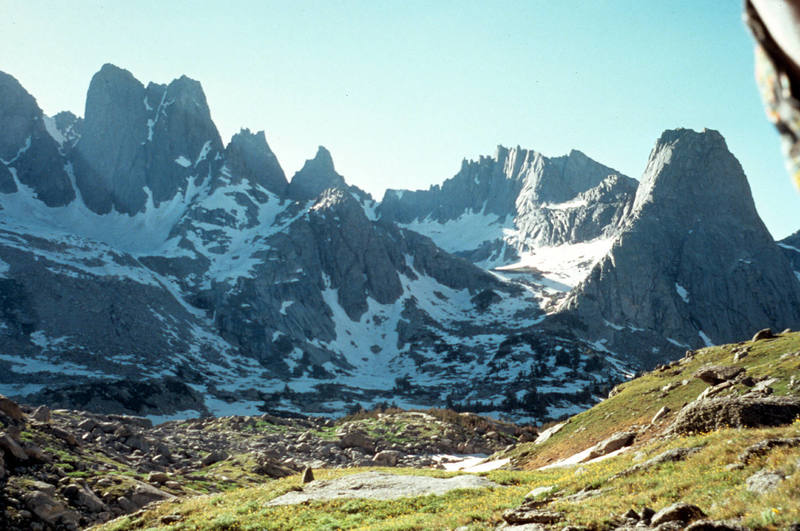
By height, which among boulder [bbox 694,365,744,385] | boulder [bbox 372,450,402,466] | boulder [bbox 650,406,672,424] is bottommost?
boulder [bbox 372,450,402,466]

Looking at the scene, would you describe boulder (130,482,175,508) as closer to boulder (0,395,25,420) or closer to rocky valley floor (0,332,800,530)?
rocky valley floor (0,332,800,530)

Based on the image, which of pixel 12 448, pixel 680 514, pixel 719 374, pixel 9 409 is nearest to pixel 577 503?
pixel 680 514

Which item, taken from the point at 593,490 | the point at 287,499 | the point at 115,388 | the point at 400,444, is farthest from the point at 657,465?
the point at 115,388

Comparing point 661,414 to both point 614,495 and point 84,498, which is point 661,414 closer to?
point 614,495

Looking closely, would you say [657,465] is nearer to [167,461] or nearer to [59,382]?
[167,461]

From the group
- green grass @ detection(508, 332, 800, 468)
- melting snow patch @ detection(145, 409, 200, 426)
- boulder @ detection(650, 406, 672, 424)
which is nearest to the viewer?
boulder @ detection(650, 406, 672, 424)

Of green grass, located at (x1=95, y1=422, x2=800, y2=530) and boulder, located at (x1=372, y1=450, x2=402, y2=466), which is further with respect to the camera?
boulder, located at (x1=372, y1=450, x2=402, y2=466)

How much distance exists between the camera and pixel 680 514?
35.4 ft

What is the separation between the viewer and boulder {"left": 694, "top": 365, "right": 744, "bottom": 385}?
3278cm

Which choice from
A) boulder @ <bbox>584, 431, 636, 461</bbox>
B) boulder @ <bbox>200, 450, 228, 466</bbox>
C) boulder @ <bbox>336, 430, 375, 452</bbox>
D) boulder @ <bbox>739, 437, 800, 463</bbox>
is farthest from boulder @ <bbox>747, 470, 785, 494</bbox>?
boulder @ <bbox>336, 430, 375, 452</bbox>

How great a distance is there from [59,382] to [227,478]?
12064 cm

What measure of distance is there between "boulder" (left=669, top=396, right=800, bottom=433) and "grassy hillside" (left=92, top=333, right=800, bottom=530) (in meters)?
0.88

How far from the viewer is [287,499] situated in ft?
78.2

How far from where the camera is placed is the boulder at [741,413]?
62.8 feet
